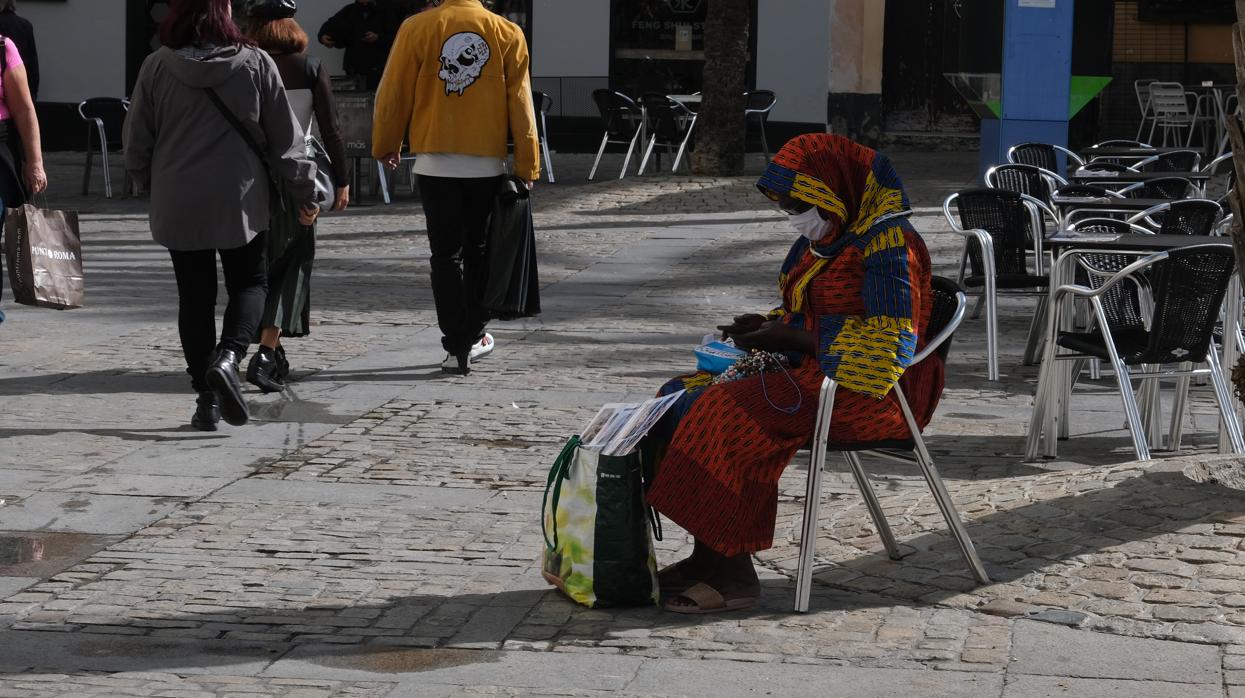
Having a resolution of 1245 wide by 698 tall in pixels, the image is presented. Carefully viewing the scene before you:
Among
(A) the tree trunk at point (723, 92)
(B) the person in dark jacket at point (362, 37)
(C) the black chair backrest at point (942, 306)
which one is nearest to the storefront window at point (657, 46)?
(B) the person in dark jacket at point (362, 37)

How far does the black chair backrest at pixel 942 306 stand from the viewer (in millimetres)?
5309

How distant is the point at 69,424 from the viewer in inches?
297

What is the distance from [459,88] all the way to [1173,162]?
21.4 feet

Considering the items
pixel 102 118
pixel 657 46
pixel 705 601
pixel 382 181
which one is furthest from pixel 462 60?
pixel 657 46

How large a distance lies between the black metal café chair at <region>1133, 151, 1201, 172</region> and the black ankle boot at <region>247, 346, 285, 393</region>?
23.4 feet

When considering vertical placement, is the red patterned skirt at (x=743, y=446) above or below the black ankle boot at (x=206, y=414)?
above

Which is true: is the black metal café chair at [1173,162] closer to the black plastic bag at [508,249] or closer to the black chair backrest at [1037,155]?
the black chair backrest at [1037,155]

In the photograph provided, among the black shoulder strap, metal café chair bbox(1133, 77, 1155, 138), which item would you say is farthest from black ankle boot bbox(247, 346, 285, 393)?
metal café chair bbox(1133, 77, 1155, 138)

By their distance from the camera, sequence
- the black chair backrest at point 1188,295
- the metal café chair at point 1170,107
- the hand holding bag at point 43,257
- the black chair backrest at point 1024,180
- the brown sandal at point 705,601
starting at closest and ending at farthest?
the brown sandal at point 705,601 → the black chair backrest at point 1188,295 → the hand holding bag at point 43,257 → the black chair backrest at point 1024,180 → the metal café chair at point 1170,107

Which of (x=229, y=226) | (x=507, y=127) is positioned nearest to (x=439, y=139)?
(x=507, y=127)

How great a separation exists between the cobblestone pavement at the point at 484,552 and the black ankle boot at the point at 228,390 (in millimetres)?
125

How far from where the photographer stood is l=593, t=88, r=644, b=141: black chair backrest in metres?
18.9

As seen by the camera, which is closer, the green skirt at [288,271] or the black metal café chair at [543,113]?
the green skirt at [288,271]

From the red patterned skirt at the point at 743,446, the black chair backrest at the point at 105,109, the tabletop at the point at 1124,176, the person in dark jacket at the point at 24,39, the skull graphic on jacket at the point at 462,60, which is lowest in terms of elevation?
the red patterned skirt at the point at 743,446
